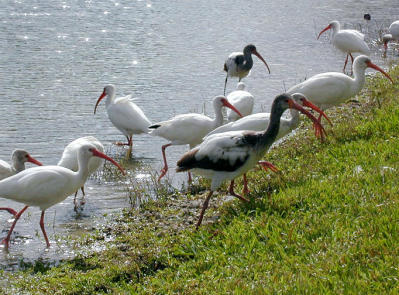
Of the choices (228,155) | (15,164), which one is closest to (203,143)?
(228,155)

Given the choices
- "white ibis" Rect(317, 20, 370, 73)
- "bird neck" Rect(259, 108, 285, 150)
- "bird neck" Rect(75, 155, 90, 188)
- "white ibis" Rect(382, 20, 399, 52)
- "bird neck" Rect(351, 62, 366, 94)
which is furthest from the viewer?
"white ibis" Rect(382, 20, 399, 52)

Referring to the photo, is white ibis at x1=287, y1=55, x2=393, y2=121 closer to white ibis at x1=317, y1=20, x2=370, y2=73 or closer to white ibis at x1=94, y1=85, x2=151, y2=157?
white ibis at x1=94, y1=85, x2=151, y2=157

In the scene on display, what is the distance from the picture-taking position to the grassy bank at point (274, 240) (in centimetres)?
501

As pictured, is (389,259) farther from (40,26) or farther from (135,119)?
(40,26)

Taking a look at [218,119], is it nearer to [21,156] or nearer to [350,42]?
[21,156]

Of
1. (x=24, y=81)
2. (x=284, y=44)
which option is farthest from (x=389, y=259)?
(x=284, y=44)

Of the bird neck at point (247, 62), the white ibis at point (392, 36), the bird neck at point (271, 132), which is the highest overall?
the bird neck at point (271, 132)

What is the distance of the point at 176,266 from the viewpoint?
19.5 ft

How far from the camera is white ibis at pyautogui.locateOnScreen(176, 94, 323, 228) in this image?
699 centimetres

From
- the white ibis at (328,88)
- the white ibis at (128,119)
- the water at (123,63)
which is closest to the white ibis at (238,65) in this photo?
the water at (123,63)

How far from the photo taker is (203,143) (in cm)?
733

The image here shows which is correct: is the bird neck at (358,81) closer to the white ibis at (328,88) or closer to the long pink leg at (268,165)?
the white ibis at (328,88)

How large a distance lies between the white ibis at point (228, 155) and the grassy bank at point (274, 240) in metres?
0.40

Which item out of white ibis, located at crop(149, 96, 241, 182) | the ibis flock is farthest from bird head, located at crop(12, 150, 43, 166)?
white ibis, located at crop(149, 96, 241, 182)
